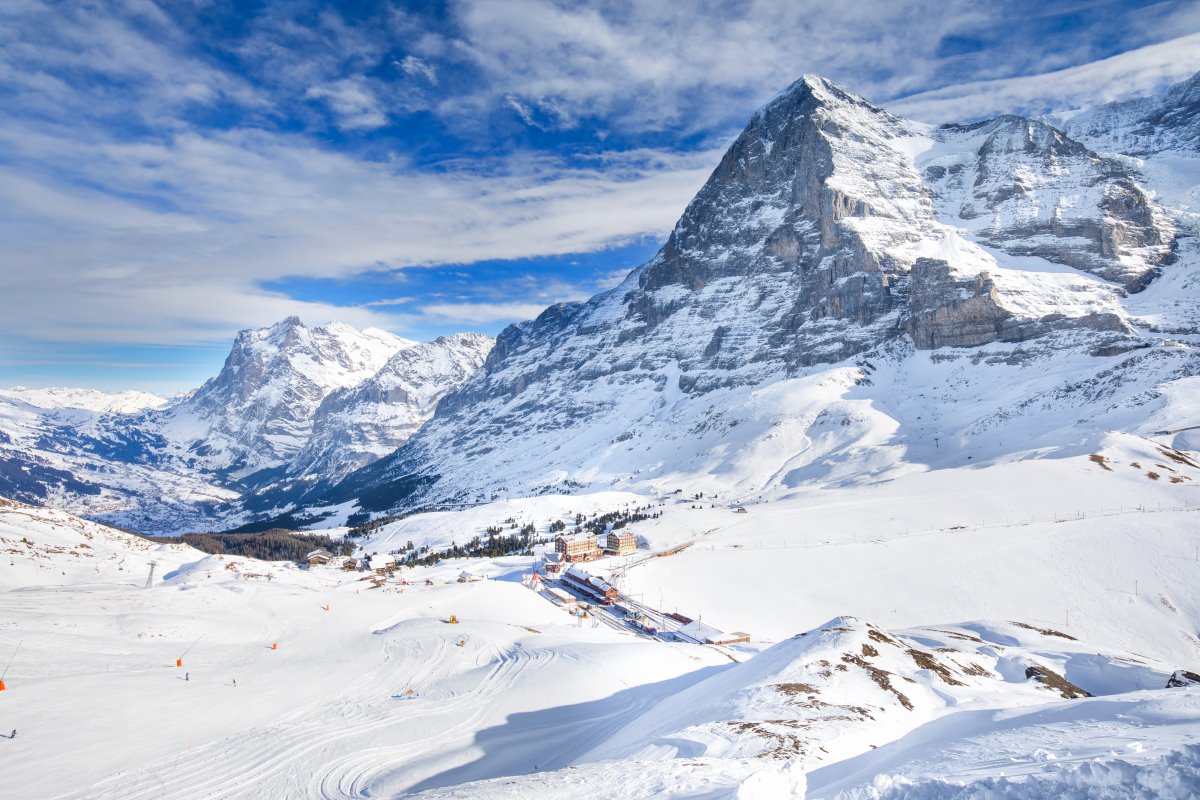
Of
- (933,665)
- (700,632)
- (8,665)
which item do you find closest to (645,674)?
(933,665)


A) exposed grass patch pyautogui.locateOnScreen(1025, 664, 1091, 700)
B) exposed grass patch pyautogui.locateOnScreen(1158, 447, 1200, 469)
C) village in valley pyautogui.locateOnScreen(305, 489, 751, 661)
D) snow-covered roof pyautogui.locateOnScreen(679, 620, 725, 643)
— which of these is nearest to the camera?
exposed grass patch pyautogui.locateOnScreen(1025, 664, 1091, 700)

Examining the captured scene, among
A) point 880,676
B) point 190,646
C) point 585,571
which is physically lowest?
point 585,571

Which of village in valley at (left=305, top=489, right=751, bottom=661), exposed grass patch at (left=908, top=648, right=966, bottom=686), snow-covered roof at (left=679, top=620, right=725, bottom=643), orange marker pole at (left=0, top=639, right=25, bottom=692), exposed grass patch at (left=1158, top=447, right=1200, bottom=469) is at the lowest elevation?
snow-covered roof at (left=679, top=620, right=725, bottom=643)

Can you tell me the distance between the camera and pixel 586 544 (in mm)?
102438

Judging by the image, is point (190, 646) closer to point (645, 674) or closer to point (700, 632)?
point (645, 674)

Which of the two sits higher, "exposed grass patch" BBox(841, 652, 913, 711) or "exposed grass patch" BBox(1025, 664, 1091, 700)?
"exposed grass patch" BBox(841, 652, 913, 711)

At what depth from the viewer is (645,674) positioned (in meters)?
38.1

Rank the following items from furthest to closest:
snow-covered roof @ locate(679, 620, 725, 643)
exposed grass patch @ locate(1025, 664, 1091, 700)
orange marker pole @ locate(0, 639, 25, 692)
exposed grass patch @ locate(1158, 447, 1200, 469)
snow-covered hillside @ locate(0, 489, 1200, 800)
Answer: exposed grass patch @ locate(1158, 447, 1200, 469) → snow-covered roof @ locate(679, 620, 725, 643) → exposed grass patch @ locate(1025, 664, 1091, 700) → orange marker pole @ locate(0, 639, 25, 692) → snow-covered hillside @ locate(0, 489, 1200, 800)

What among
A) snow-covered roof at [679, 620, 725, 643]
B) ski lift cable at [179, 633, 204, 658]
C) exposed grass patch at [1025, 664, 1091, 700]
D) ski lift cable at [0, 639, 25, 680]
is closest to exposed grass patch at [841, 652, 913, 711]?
exposed grass patch at [1025, 664, 1091, 700]

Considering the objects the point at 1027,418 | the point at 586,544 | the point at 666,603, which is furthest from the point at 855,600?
the point at 1027,418

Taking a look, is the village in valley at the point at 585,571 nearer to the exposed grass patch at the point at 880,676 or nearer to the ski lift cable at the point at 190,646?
the exposed grass patch at the point at 880,676

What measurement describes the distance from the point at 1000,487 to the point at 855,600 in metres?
48.8

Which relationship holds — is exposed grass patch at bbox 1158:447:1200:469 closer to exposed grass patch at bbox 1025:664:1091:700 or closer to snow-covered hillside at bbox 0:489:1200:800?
snow-covered hillside at bbox 0:489:1200:800

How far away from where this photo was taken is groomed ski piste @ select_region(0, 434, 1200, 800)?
16.5 metres
